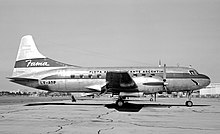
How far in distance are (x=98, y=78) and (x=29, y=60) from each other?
8.16m

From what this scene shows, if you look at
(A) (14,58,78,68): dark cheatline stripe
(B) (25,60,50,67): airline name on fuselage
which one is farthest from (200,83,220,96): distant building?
(B) (25,60,50,67): airline name on fuselage

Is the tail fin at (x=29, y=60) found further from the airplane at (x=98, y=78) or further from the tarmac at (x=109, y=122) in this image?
the tarmac at (x=109, y=122)

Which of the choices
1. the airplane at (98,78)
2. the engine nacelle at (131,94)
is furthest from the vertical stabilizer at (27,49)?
the engine nacelle at (131,94)

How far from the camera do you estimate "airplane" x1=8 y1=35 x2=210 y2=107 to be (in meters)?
22.7

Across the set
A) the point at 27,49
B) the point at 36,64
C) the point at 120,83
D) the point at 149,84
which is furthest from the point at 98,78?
the point at 27,49

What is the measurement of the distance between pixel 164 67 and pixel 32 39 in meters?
14.7

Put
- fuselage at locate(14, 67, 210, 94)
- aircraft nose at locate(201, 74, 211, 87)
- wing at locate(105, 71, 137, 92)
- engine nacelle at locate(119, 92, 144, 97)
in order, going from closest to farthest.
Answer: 1. wing at locate(105, 71, 137, 92)
2. engine nacelle at locate(119, 92, 144, 97)
3. fuselage at locate(14, 67, 210, 94)
4. aircraft nose at locate(201, 74, 211, 87)

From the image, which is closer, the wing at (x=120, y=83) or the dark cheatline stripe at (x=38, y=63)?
the wing at (x=120, y=83)

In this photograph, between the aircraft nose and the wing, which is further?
the aircraft nose

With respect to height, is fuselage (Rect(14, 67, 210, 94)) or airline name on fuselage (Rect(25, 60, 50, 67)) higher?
airline name on fuselage (Rect(25, 60, 50, 67))

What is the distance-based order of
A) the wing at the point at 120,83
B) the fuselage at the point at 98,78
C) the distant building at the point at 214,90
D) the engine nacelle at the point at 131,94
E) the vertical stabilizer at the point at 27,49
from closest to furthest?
the wing at the point at 120,83 → the engine nacelle at the point at 131,94 → the fuselage at the point at 98,78 → the vertical stabilizer at the point at 27,49 → the distant building at the point at 214,90

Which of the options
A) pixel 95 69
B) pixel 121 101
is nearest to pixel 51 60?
pixel 95 69

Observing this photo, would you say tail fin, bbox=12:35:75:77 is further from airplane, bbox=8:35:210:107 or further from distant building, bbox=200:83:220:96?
distant building, bbox=200:83:220:96

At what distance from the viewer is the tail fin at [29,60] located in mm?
26594
